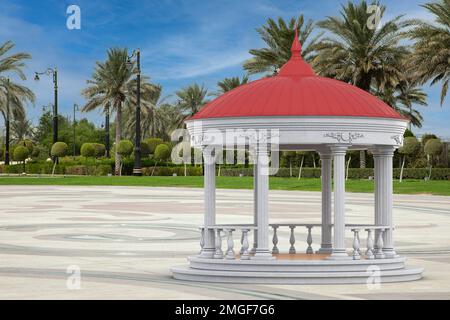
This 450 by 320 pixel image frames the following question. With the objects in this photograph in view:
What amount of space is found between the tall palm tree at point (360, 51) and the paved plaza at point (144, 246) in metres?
21.4

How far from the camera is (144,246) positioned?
20.7 m

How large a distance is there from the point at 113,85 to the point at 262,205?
7517 centimetres

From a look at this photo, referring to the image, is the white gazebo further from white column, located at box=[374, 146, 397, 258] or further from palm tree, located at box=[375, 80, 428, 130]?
palm tree, located at box=[375, 80, 428, 130]

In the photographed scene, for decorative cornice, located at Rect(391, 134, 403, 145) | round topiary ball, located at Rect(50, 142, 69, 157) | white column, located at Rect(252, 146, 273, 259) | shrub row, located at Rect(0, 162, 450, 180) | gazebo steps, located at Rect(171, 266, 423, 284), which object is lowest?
gazebo steps, located at Rect(171, 266, 423, 284)

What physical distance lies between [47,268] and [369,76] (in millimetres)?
50920

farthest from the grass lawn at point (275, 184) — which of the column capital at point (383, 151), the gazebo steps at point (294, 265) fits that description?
the gazebo steps at point (294, 265)

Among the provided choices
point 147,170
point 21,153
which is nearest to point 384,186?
point 147,170

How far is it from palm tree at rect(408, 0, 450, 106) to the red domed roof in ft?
132

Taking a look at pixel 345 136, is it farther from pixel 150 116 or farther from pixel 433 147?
pixel 150 116

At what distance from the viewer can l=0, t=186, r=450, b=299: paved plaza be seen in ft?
42.3

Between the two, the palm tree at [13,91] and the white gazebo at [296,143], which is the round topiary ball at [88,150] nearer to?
the palm tree at [13,91]

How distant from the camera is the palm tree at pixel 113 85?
88.4 metres

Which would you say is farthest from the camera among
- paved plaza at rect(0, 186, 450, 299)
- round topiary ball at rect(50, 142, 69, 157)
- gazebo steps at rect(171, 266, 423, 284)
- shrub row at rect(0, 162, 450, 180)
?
round topiary ball at rect(50, 142, 69, 157)

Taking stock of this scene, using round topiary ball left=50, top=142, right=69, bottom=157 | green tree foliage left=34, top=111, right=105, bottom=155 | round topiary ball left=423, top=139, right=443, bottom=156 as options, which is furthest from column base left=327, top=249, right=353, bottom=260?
green tree foliage left=34, top=111, right=105, bottom=155
